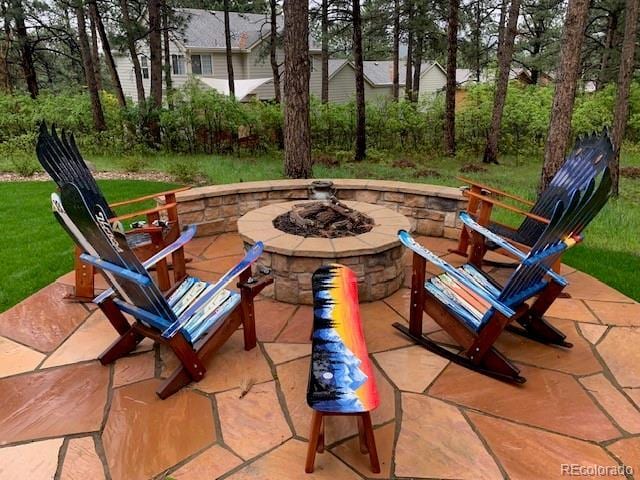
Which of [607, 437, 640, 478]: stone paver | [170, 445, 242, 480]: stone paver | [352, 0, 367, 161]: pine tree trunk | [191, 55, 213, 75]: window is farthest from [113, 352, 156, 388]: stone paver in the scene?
[191, 55, 213, 75]: window

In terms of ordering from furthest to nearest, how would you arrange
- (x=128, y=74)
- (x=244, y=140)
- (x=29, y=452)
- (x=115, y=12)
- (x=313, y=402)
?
(x=128, y=74) < (x=115, y=12) < (x=244, y=140) < (x=29, y=452) < (x=313, y=402)

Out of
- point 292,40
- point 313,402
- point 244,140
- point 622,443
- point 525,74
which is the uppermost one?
point 525,74

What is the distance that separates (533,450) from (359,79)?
854 centimetres

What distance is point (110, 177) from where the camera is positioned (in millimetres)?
7242

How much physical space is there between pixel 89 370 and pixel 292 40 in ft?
14.5

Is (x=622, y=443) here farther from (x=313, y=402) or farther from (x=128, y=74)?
(x=128, y=74)

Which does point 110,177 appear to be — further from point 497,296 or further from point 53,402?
point 497,296

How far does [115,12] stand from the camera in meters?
11.4

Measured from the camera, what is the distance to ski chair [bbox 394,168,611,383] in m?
1.93

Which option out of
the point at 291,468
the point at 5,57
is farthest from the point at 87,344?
the point at 5,57

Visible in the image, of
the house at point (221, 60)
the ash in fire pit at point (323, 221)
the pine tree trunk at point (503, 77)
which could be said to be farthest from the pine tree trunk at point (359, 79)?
the house at point (221, 60)

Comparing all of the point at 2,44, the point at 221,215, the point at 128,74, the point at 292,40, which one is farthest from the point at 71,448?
the point at 128,74

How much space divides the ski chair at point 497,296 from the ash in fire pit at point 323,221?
0.88 meters

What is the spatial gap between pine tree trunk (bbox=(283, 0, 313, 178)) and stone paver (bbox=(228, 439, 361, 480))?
4418mm
